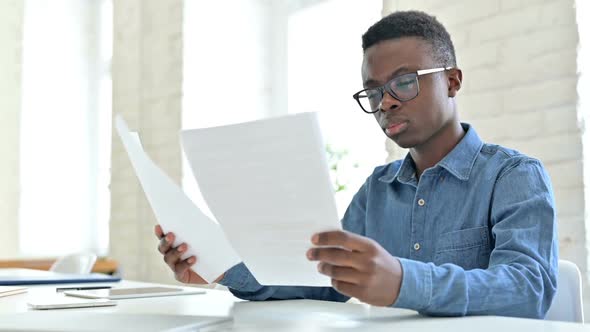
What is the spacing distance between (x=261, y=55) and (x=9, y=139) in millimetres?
1781

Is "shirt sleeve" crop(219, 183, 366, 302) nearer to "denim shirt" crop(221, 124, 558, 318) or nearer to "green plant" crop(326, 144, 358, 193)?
"denim shirt" crop(221, 124, 558, 318)

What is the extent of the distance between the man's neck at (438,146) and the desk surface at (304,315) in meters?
0.36

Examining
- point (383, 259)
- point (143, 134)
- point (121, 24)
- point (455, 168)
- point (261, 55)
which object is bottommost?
point (383, 259)

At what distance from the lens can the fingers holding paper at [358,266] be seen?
0.80m

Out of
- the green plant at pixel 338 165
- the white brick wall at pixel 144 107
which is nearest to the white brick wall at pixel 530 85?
the green plant at pixel 338 165

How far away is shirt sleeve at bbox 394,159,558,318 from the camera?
34.4 inches

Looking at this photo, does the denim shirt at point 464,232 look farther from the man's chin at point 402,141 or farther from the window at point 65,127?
the window at point 65,127

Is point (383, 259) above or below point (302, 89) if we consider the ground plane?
below

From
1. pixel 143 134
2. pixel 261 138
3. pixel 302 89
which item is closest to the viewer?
pixel 261 138

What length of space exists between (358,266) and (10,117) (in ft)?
12.2

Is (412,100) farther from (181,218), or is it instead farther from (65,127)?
(65,127)

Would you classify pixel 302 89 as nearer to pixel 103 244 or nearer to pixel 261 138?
pixel 103 244

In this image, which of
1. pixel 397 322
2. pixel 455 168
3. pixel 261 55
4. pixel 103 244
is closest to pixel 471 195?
pixel 455 168

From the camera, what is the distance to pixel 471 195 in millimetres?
1189
